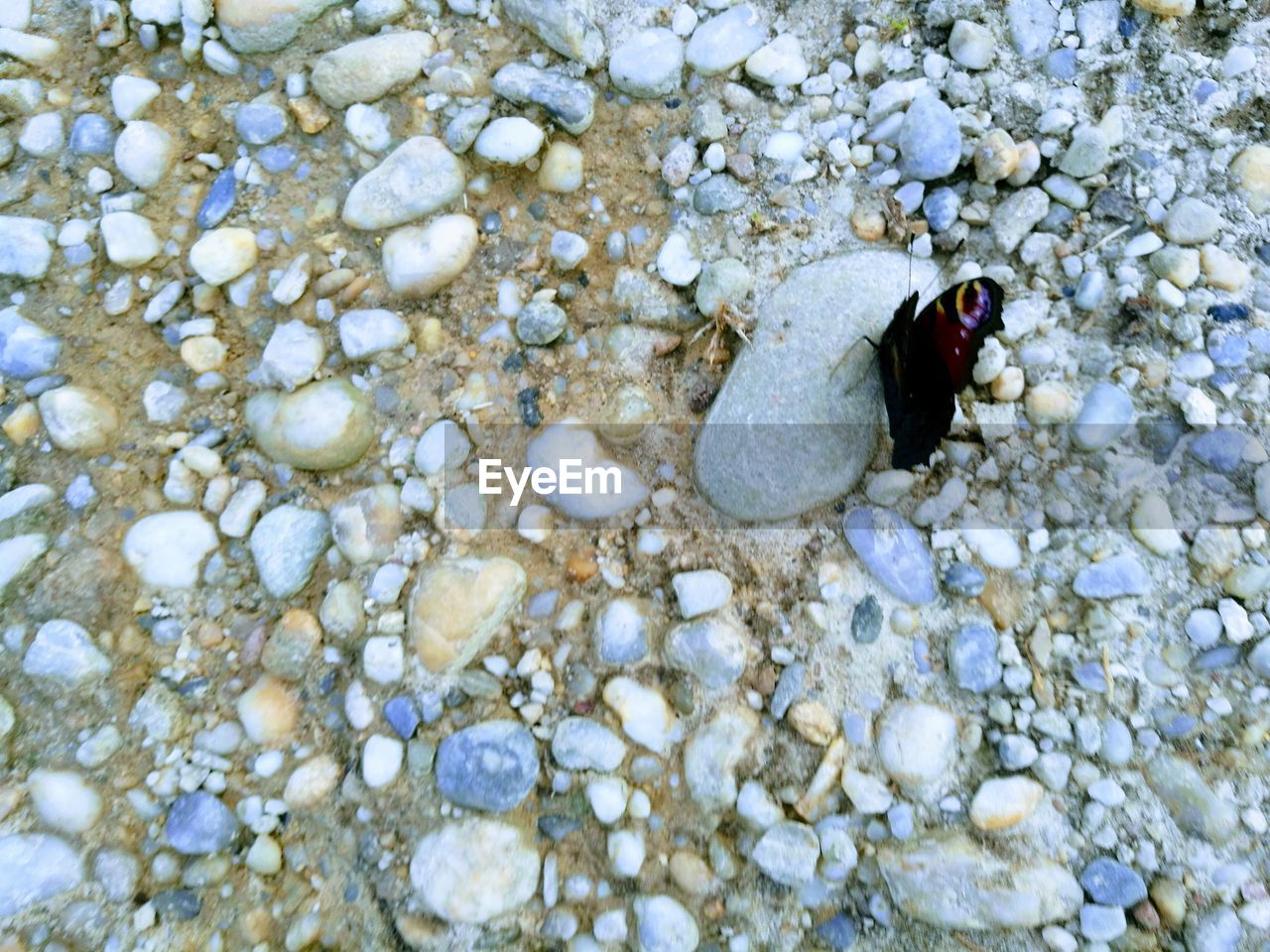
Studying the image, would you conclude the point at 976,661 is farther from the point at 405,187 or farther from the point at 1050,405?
the point at 405,187

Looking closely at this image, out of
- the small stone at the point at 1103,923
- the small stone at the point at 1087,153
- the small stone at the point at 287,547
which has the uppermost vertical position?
the small stone at the point at 1087,153

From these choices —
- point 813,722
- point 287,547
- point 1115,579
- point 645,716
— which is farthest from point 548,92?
point 1115,579

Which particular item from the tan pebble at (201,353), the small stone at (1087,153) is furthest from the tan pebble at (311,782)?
the small stone at (1087,153)

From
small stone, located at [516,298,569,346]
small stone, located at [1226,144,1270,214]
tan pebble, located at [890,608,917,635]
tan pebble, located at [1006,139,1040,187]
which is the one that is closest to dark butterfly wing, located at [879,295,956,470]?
tan pebble, located at [890,608,917,635]

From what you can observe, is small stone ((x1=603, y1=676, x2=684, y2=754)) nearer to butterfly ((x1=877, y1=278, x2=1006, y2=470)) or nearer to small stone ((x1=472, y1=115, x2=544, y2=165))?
butterfly ((x1=877, y1=278, x2=1006, y2=470))

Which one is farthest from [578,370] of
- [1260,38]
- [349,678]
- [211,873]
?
[1260,38]

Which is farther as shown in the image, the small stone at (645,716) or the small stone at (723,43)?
the small stone at (723,43)

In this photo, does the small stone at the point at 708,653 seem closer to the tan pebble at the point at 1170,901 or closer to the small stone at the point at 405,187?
the tan pebble at the point at 1170,901
